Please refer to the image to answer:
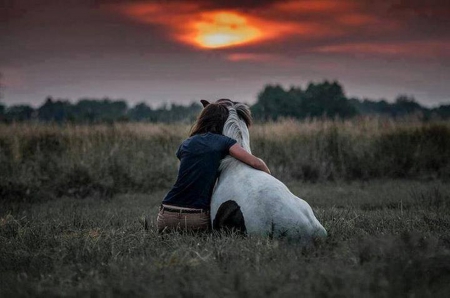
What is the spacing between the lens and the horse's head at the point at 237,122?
6168mm

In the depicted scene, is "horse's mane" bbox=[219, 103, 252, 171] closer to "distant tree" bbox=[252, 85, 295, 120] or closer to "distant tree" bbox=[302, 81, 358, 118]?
"distant tree" bbox=[252, 85, 295, 120]

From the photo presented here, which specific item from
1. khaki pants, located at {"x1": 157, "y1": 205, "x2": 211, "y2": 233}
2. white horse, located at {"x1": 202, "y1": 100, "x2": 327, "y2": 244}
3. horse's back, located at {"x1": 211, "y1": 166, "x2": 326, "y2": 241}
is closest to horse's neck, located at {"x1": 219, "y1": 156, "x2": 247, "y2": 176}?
white horse, located at {"x1": 202, "y1": 100, "x2": 327, "y2": 244}

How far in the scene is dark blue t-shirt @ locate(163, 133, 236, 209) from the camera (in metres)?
6.06

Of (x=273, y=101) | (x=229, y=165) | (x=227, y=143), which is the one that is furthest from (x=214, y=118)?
(x=273, y=101)

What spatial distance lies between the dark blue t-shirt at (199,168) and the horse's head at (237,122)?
0.54 ft

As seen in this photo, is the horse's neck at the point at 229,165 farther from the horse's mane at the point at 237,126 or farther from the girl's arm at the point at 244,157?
the girl's arm at the point at 244,157

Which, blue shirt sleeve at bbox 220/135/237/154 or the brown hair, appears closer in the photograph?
blue shirt sleeve at bbox 220/135/237/154

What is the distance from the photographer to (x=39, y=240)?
6.07m

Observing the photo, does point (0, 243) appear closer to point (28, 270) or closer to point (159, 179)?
point (28, 270)

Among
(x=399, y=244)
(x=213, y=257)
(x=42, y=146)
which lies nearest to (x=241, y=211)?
(x=213, y=257)

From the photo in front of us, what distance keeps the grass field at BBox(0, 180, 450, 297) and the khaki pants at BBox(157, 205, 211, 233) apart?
9.0 inches

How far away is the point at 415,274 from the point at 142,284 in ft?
7.12

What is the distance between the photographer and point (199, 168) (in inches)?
242

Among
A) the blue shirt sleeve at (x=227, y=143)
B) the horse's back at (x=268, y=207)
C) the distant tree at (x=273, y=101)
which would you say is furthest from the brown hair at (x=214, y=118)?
the distant tree at (x=273, y=101)
